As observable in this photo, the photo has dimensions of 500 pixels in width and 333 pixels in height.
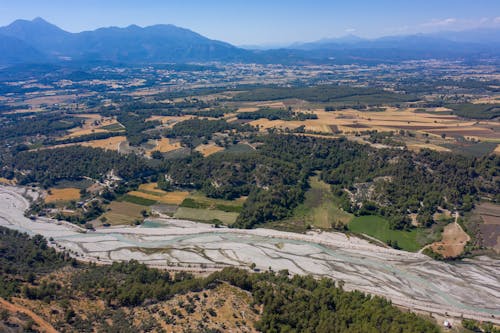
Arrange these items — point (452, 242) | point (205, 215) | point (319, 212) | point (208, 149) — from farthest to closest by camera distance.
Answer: point (208, 149) < point (319, 212) < point (205, 215) < point (452, 242)

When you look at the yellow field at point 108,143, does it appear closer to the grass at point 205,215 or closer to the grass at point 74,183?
the grass at point 74,183

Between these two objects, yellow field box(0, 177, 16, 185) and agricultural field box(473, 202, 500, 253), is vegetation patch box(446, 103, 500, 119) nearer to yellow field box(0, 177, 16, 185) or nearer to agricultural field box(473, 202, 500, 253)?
agricultural field box(473, 202, 500, 253)

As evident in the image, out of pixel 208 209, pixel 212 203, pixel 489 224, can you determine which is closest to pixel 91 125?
pixel 212 203

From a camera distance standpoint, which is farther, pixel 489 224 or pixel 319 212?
pixel 319 212

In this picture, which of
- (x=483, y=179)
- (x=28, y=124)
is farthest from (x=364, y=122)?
(x=28, y=124)

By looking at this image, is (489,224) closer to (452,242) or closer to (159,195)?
(452,242)

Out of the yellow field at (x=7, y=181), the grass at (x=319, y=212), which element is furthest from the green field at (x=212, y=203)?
the yellow field at (x=7, y=181)

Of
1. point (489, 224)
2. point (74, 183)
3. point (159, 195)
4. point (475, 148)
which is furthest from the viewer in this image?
point (475, 148)
